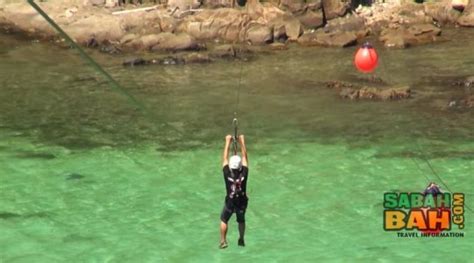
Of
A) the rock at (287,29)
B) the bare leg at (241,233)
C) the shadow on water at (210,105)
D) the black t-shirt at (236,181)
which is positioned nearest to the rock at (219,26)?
the rock at (287,29)

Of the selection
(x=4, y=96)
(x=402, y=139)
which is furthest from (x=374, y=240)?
(x=4, y=96)

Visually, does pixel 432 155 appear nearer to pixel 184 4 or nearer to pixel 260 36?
pixel 260 36

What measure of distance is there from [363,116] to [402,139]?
9.30 feet

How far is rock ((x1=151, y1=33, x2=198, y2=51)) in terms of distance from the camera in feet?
117

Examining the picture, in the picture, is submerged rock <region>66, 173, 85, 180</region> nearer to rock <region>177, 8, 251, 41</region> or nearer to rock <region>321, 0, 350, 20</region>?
rock <region>177, 8, 251, 41</region>

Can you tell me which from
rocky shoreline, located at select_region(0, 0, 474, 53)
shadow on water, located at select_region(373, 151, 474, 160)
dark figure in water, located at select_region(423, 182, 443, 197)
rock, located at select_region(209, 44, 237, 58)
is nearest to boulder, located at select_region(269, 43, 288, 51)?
rocky shoreline, located at select_region(0, 0, 474, 53)

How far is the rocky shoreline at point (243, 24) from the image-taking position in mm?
36562

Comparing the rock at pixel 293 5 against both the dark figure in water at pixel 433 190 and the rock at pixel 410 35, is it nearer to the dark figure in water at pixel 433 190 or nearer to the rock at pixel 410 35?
the rock at pixel 410 35

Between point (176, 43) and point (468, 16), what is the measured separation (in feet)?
51.3

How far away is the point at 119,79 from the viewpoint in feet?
103

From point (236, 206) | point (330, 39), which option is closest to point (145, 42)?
point (330, 39)

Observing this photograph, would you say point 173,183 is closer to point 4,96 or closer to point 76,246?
point 76,246

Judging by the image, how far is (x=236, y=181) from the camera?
13.4 metres

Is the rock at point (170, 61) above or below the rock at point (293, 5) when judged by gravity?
below
